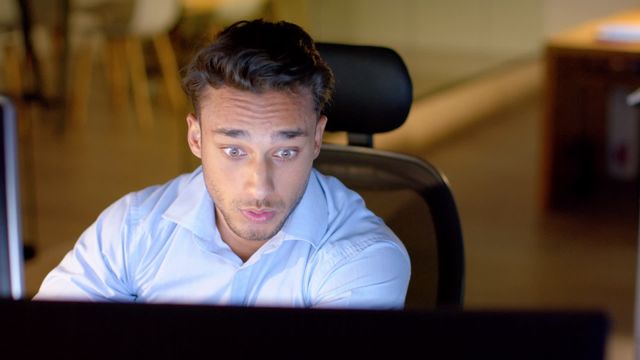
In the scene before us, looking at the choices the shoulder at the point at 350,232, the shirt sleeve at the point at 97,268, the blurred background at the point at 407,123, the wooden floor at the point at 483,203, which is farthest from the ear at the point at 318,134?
Answer: the blurred background at the point at 407,123

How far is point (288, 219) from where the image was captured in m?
1.59

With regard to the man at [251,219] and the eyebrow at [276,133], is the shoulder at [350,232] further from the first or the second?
the eyebrow at [276,133]

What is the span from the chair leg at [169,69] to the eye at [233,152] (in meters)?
3.13

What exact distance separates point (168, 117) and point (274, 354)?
4.53 m

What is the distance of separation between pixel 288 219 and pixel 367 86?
475mm

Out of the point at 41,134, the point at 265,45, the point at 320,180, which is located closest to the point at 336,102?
the point at 320,180

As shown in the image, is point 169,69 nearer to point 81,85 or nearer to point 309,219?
point 81,85

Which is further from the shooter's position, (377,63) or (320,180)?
(377,63)

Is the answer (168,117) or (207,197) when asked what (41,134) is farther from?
(207,197)

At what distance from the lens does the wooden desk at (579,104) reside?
4.37 meters

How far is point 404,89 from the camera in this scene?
1984 millimetres

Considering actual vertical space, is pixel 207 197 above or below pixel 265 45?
below

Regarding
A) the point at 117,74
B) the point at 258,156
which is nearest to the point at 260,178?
the point at 258,156

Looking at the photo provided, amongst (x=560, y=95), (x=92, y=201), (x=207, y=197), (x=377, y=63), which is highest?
(x=377, y=63)
